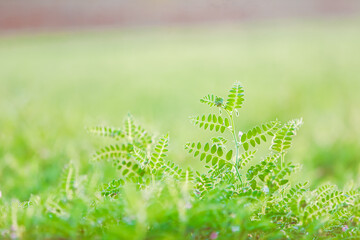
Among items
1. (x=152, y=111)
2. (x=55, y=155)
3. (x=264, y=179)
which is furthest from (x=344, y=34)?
(x=264, y=179)

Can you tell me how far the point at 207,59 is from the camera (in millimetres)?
10055

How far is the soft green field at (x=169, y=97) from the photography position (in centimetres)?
353

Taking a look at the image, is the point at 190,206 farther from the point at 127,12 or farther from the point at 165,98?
the point at 127,12

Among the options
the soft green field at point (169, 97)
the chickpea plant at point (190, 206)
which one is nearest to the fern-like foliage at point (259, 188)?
the chickpea plant at point (190, 206)

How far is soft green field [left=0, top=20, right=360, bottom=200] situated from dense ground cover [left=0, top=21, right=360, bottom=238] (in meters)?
0.02

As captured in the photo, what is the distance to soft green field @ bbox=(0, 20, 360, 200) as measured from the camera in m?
3.53

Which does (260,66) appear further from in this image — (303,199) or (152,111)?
(303,199)

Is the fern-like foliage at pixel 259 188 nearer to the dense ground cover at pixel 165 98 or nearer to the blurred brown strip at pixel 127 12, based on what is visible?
the dense ground cover at pixel 165 98

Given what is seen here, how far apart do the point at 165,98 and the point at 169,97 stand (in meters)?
0.07

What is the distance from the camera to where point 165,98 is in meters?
6.36

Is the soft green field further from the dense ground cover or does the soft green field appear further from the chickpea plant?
the chickpea plant

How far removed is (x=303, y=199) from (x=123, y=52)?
12146 millimetres

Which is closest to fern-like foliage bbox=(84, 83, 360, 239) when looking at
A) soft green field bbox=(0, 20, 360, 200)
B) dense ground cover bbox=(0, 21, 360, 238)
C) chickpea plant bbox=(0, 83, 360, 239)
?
chickpea plant bbox=(0, 83, 360, 239)

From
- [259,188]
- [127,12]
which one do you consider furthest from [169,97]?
[127,12]
